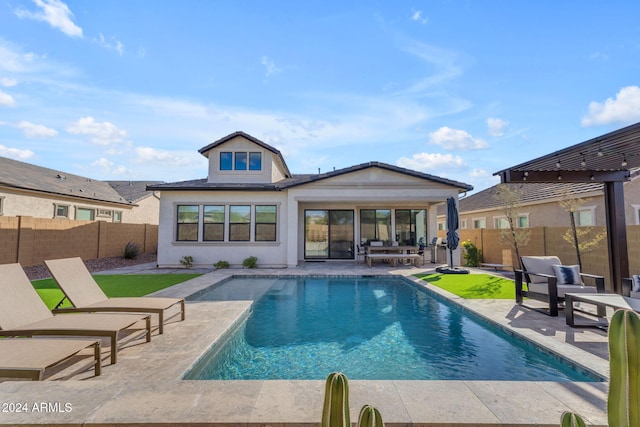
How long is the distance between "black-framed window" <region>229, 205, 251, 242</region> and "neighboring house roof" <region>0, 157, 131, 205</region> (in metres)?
11.8

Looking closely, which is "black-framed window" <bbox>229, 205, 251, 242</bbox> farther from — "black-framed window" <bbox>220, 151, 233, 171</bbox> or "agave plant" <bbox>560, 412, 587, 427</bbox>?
"agave plant" <bbox>560, 412, 587, 427</bbox>

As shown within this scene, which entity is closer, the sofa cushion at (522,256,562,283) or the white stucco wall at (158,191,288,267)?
the sofa cushion at (522,256,562,283)

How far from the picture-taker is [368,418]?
134 centimetres

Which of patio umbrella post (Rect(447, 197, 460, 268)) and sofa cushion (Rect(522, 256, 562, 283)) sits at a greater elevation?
patio umbrella post (Rect(447, 197, 460, 268))

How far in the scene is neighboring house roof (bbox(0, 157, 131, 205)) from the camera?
1644cm

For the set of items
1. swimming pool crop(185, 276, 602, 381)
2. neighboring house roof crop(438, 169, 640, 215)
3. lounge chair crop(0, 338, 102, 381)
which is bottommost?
swimming pool crop(185, 276, 602, 381)

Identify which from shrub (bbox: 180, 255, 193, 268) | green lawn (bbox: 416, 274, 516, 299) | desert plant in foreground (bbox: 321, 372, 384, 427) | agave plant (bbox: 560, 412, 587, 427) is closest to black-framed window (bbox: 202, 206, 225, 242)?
shrub (bbox: 180, 255, 193, 268)

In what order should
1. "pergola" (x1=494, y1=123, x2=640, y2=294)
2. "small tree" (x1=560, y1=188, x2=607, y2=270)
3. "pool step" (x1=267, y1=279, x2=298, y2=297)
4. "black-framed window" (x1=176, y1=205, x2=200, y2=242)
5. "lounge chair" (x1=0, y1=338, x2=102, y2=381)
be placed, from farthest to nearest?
"black-framed window" (x1=176, y1=205, x2=200, y2=242)
"small tree" (x1=560, y1=188, x2=607, y2=270)
"pool step" (x1=267, y1=279, x2=298, y2=297)
"pergola" (x1=494, y1=123, x2=640, y2=294)
"lounge chair" (x1=0, y1=338, x2=102, y2=381)

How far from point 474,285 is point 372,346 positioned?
6070 millimetres

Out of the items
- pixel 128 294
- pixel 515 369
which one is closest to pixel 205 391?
pixel 515 369

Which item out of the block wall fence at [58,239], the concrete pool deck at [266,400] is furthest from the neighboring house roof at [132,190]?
the concrete pool deck at [266,400]

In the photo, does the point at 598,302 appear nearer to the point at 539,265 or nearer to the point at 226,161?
the point at 539,265

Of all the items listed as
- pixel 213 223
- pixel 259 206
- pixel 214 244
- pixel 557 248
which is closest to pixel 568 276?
pixel 557 248

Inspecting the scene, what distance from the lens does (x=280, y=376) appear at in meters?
4.07
